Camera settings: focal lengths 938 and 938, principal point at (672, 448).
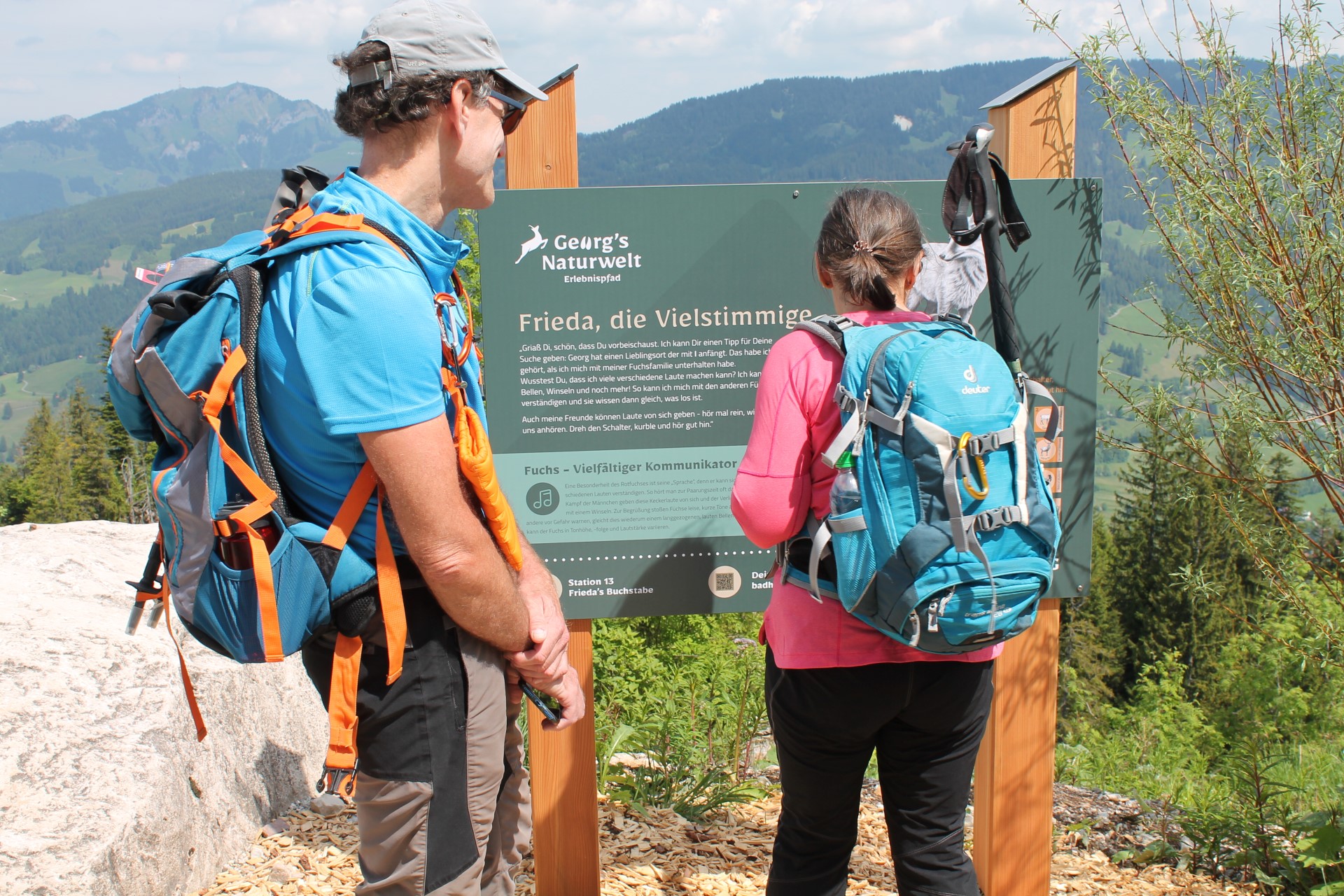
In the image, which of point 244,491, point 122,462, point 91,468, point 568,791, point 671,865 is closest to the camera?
point 244,491

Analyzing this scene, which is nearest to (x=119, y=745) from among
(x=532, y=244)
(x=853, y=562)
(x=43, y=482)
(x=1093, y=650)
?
(x=532, y=244)

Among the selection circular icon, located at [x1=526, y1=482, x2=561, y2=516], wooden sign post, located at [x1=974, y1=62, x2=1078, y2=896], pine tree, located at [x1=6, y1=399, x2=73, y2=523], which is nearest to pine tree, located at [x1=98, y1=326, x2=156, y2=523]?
pine tree, located at [x1=6, y1=399, x2=73, y2=523]

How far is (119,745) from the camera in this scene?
3092mm

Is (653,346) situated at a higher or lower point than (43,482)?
higher

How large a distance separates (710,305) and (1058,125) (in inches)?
51.3

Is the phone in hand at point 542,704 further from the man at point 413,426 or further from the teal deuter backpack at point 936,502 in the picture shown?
the teal deuter backpack at point 936,502

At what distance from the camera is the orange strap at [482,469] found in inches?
68.1

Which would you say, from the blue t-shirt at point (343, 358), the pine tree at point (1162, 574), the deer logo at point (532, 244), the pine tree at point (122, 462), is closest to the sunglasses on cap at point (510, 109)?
the blue t-shirt at point (343, 358)

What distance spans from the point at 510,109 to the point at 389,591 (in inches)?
40.0

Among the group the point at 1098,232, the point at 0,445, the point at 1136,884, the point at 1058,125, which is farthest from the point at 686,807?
the point at 0,445

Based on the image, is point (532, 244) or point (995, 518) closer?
point (995, 518)

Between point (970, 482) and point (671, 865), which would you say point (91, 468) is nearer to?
point (671, 865)

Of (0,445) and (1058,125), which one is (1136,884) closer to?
(1058,125)

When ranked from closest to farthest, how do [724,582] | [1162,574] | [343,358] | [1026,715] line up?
[343,358] < [724,582] < [1026,715] < [1162,574]
